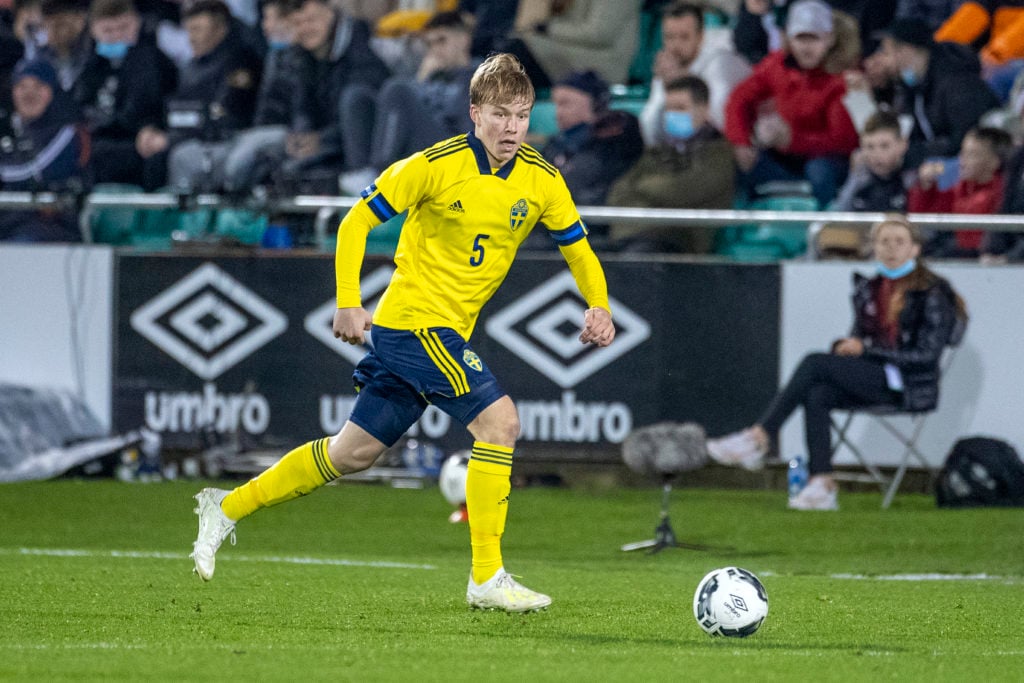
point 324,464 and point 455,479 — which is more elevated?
point 324,464

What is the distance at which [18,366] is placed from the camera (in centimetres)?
1351

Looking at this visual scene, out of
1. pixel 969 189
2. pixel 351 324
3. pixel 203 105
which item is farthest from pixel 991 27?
pixel 351 324

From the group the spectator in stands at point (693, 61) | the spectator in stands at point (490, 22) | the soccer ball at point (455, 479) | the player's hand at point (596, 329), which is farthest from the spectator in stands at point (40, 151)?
the player's hand at point (596, 329)

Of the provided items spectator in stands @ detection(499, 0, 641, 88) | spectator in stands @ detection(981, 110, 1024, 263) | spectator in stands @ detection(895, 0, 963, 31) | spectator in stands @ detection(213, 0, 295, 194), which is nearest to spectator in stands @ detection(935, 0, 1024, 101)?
spectator in stands @ detection(895, 0, 963, 31)

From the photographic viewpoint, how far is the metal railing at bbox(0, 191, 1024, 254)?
12.4 metres

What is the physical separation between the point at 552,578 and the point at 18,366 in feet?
20.3

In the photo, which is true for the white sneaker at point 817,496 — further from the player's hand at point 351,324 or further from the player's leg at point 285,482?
the player's hand at point 351,324

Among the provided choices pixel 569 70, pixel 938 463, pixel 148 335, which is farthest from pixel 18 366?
pixel 938 463

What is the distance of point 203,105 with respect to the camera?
15.8 m

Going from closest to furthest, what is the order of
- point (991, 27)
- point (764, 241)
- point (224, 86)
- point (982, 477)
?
point (982, 477)
point (764, 241)
point (991, 27)
point (224, 86)

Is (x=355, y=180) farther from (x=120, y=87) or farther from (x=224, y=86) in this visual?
(x=120, y=87)

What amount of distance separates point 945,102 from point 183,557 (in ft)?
24.5

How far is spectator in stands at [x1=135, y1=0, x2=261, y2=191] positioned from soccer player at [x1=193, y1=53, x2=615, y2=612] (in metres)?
7.90

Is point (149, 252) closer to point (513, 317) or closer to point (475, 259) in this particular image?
point (513, 317)
